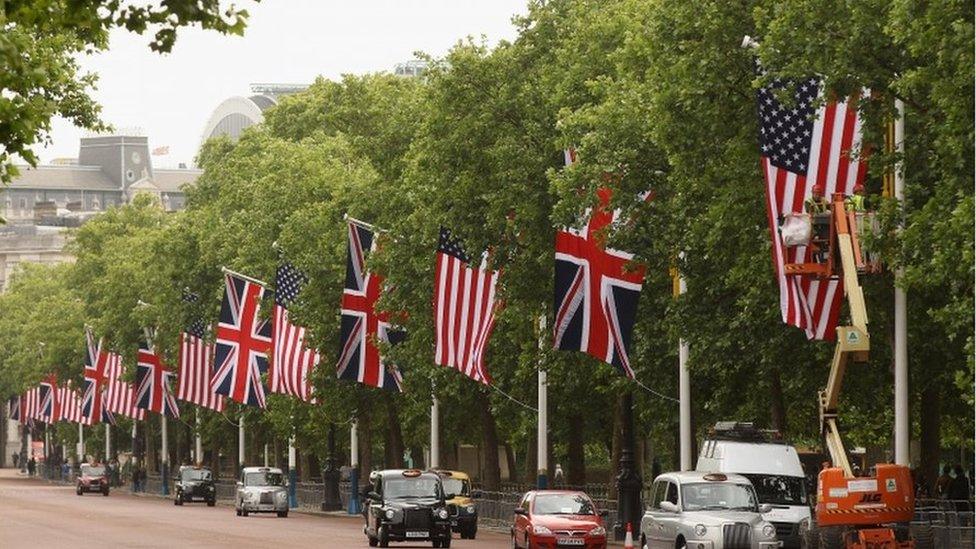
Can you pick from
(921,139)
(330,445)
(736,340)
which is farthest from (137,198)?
(921,139)

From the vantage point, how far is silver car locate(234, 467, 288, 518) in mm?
76250

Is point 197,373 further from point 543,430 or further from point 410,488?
point 410,488

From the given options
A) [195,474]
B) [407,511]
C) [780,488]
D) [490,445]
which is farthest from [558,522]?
[195,474]

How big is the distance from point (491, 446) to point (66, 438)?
9436 centimetres

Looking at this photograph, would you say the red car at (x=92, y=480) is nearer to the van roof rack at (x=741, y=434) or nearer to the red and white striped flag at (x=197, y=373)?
the red and white striped flag at (x=197, y=373)

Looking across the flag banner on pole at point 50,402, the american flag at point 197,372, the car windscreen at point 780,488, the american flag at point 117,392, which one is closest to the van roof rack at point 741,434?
the car windscreen at point 780,488

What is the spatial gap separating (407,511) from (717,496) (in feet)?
40.0

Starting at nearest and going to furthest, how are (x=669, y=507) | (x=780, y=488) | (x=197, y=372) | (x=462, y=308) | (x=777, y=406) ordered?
(x=669, y=507) < (x=780, y=488) < (x=777, y=406) < (x=462, y=308) < (x=197, y=372)

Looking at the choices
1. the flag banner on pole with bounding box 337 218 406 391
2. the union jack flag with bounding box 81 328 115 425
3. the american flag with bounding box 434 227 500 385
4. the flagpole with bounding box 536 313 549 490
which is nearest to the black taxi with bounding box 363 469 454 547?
the american flag with bounding box 434 227 500 385

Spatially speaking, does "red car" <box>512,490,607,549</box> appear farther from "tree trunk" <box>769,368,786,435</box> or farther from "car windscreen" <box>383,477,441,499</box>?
"tree trunk" <box>769,368,786,435</box>

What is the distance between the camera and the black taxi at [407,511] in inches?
1971

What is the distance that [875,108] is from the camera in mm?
38281

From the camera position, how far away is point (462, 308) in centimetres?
5525

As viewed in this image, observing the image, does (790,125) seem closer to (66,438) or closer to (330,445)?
(330,445)
